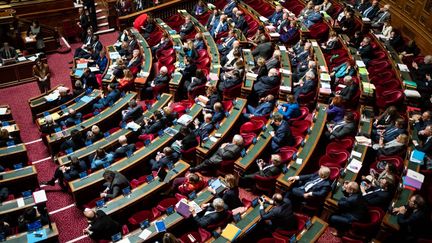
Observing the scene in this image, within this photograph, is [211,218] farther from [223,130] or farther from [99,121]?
[99,121]

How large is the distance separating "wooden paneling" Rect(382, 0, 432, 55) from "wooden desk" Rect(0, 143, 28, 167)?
9.85 metres

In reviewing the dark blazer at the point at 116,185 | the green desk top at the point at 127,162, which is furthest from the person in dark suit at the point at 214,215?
the green desk top at the point at 127,162

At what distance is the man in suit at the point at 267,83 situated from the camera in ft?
29.0

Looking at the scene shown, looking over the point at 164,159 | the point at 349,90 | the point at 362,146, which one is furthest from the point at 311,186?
the point at 349,90

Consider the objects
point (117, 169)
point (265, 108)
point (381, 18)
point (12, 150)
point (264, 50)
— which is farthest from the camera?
point (381, 18)

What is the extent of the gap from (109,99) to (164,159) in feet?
8.59

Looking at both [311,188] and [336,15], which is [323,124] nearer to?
[311,188]

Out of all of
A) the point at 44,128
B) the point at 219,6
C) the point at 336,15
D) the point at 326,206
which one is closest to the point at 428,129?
the point at 326,206

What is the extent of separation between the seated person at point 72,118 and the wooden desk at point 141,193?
2.60 m

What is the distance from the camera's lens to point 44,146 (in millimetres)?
8375

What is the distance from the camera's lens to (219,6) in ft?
44.2

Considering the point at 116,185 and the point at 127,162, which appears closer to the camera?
the point at 116,185

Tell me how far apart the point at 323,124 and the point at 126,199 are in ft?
12.4

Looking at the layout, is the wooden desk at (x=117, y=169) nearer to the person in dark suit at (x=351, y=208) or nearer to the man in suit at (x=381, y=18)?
the person in dark suit at (x=351, y=208)
